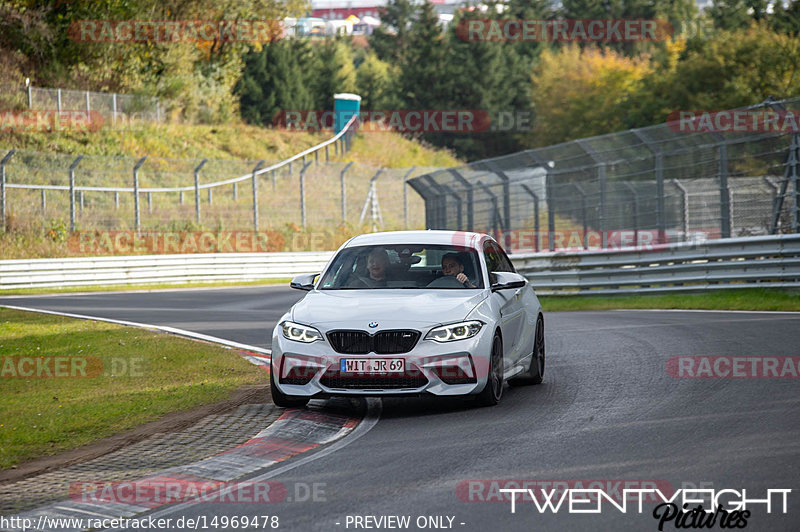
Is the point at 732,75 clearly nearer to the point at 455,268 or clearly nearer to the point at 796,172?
the point at 796,172

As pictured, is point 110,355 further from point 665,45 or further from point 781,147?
point 665,45

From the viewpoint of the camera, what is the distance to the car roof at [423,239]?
10.3 m

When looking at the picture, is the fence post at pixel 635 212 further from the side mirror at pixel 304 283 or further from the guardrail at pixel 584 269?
the side mirror at pixel 304 283

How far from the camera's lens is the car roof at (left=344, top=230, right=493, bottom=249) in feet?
33.8

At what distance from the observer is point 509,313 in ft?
32.2

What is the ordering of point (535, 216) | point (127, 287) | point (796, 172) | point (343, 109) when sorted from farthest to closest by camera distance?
point (343, 109) → point (127, 287) → point (535, 216) → point (796, 172)

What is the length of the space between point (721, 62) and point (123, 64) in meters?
30.9

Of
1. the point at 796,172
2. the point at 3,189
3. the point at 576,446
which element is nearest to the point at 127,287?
the point at 3,189

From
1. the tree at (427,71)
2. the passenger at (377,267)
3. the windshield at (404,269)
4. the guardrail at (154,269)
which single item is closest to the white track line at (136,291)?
the guardrail at (154,269)

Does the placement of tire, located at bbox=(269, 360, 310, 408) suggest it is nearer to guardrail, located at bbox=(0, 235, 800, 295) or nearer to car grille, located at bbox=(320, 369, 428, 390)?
car grille, located at bbox=(320, 369, 428, 390)

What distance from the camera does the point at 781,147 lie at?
737 inches

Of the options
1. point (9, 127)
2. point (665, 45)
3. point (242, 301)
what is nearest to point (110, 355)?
point (242, 301)

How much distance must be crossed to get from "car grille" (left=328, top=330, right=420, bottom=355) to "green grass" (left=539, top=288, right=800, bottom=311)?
34.3 ft

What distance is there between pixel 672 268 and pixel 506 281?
11.7m
